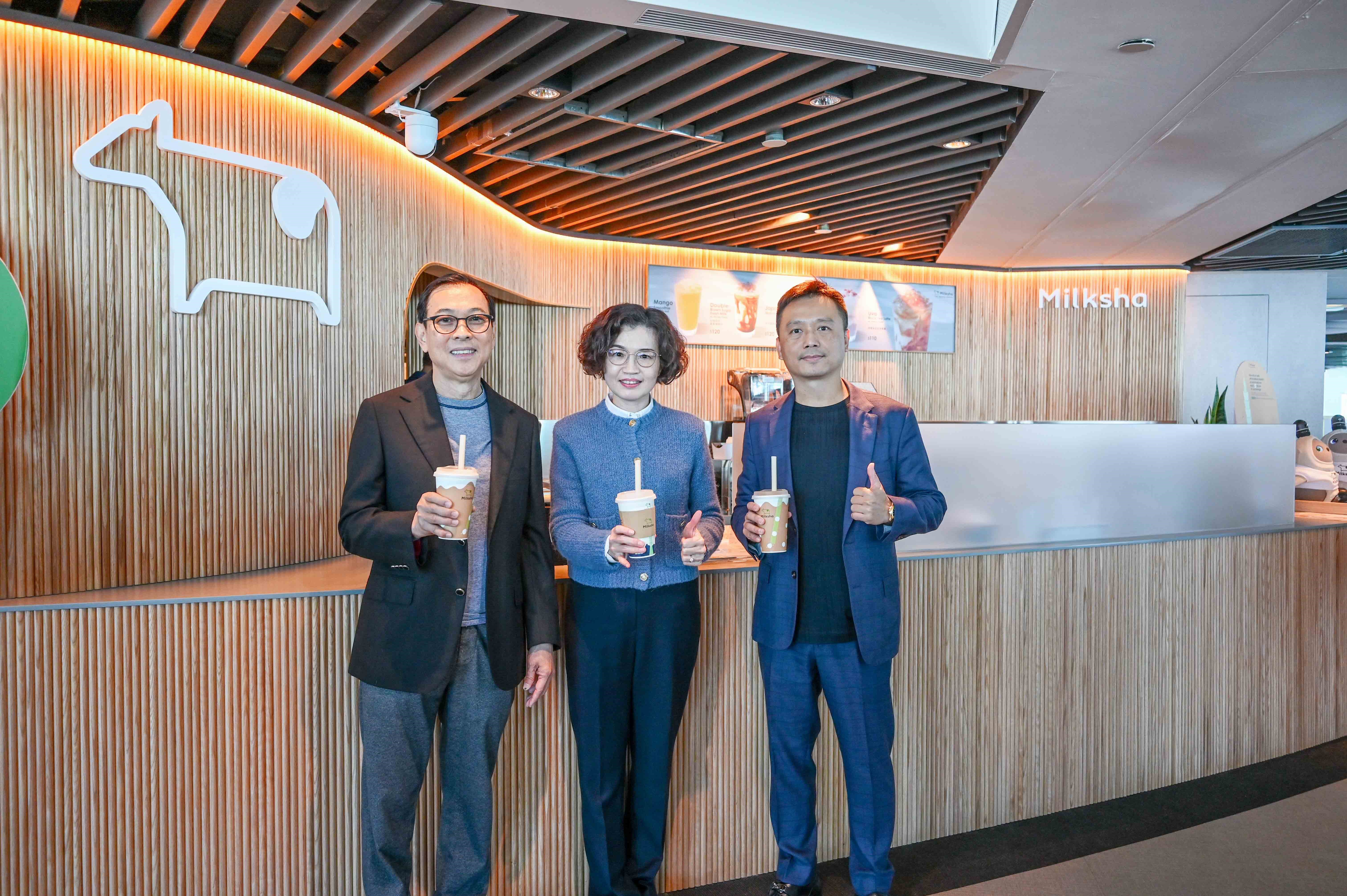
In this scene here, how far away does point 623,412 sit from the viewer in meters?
2.29

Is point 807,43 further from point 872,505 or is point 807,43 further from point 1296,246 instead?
point 1296,246

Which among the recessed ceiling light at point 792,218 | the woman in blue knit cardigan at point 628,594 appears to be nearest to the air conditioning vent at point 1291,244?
the recessed ceiling light at point 792,218

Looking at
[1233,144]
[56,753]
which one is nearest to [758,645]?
[56,753]

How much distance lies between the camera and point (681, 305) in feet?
25.1

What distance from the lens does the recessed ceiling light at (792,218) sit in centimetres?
676

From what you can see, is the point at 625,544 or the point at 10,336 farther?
the point at 10,336

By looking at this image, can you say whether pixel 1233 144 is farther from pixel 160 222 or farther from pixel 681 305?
pixel 160 222

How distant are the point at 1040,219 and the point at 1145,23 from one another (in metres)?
3.30

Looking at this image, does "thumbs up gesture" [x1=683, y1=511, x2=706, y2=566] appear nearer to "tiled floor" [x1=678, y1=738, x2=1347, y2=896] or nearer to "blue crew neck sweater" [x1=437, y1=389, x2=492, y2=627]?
"blue crew neck sweater" [x1=437, y1=389, x2=492, y2=627]

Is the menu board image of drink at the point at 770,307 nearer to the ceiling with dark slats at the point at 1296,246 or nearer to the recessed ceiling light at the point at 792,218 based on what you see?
the recessed ceiling light at the point at 792,218

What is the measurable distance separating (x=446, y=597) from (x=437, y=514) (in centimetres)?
34

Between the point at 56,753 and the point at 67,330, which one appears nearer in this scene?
the point at 56,753

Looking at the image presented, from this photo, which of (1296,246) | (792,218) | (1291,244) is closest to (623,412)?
(792,218)

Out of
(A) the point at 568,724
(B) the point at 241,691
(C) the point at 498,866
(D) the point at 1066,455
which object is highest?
(D) the point at 1066,455
